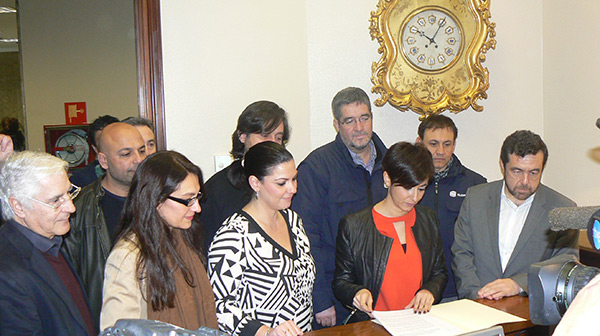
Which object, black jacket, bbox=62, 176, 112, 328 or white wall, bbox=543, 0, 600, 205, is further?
white wall, bbox=543, 0, 600, 205

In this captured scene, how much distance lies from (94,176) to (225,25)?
1288mm

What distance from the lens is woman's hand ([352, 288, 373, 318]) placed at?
2.24m

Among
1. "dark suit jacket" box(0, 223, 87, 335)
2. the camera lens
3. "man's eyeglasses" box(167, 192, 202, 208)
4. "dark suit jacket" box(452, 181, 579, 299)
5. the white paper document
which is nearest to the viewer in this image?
the camera lens

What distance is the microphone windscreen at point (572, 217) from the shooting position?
3.20 ft

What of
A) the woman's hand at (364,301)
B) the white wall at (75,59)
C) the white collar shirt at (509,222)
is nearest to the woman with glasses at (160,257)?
the woman's hand at (364,301)

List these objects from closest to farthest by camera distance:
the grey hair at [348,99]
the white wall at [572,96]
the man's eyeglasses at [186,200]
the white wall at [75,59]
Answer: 1. the man's eyeglasses at [186,200]
2. the grey hair at [348,99]
3. the white wall at [572,96]
4. the white wall at [75,59]

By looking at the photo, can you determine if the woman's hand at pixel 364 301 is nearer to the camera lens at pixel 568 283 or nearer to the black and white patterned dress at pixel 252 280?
the black and white patterned dress at pixel 252 280

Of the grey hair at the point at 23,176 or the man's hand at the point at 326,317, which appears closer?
the grey hair at the point at 23,176

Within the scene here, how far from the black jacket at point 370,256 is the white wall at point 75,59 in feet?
12.8

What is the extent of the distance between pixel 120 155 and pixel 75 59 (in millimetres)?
3581

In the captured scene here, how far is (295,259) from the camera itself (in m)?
2.31

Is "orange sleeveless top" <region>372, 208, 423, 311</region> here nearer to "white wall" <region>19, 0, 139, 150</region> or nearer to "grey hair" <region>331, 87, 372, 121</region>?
"grey hair" <region>331, 87, 372, 121</region>

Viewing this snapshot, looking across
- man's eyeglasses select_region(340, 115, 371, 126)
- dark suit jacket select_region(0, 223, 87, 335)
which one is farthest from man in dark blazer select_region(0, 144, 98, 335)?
man's eyeglasses select_region(340, 115, 371, 126)

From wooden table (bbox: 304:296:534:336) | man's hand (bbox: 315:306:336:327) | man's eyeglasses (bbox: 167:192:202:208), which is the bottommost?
man's hand (bbox: 315:306:336:327)
